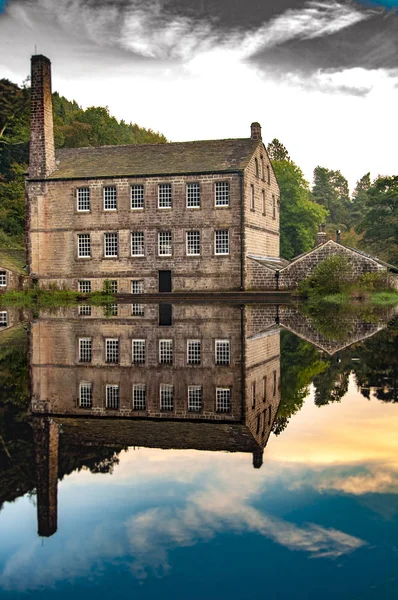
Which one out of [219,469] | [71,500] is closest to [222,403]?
[219,469]

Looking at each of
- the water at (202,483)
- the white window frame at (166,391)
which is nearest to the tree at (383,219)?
the water at (202,483)

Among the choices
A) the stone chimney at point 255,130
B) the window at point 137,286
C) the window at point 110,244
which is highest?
the stone chimney at point 255,130

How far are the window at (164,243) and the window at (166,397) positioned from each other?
33.9 metres

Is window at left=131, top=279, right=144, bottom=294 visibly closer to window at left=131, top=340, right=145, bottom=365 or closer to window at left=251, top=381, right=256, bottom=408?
window at left=131, top=340, right=145, bottom=365

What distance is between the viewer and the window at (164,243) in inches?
1754

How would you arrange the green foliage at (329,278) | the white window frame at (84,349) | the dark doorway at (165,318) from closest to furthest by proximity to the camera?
the white window frame at (84,349)
the dark doorway at (165,318)
the green foliage at (329,278)

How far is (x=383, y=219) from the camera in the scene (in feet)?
189

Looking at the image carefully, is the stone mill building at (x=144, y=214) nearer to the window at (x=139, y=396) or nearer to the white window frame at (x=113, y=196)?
the white window frame at (x=113, y=196)

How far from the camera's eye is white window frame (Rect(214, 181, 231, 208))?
4347 cm

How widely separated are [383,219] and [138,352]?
152 ft

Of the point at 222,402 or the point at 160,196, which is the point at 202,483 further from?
the point at 160,196

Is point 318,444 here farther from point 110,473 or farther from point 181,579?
point 181,579

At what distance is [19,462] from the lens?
20.1ft

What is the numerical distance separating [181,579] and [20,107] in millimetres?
63941
